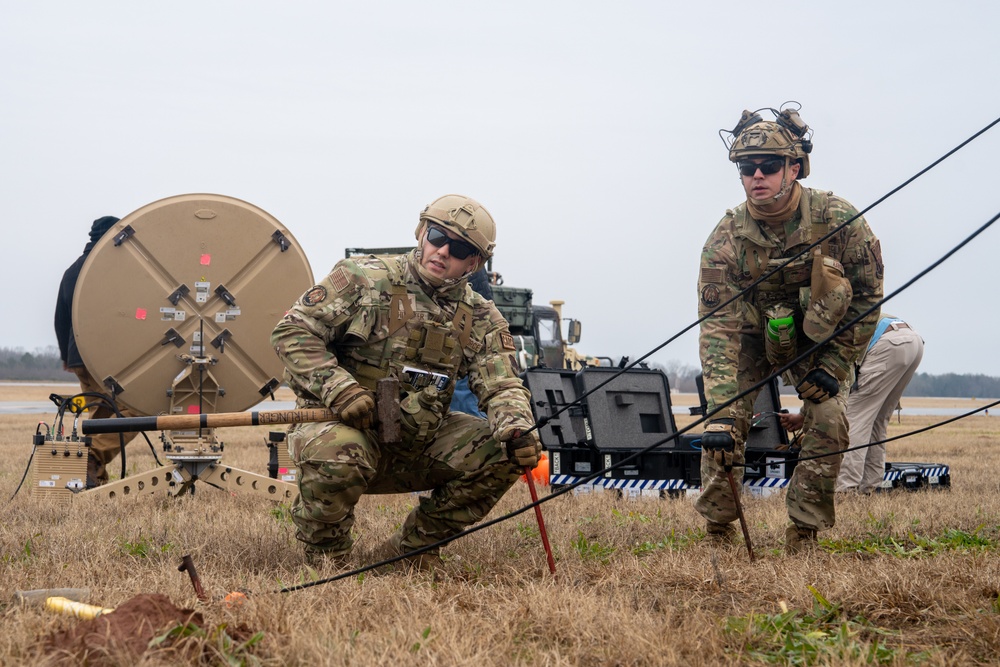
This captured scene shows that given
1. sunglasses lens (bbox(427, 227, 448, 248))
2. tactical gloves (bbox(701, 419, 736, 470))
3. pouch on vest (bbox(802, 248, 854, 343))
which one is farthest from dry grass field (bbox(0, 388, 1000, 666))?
sunglasses lens (bbox(427, 227, 448, 248))

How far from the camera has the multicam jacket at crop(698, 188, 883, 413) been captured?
585 cm

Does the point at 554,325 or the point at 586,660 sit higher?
the point at 554,325

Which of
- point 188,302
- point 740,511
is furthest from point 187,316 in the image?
point 740,511

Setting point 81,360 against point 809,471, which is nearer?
point 809,471

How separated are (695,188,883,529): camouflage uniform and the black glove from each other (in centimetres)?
4

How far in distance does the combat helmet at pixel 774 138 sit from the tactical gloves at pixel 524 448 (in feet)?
6.58

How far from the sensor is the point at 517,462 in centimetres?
534

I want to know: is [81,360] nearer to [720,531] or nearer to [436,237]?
[436,237]

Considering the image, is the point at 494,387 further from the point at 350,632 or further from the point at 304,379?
the point at 350,632

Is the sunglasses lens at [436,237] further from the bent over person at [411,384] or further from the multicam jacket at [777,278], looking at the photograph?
the multicam jacket at [777,278]

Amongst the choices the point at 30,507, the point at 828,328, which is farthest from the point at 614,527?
the point at 30,507

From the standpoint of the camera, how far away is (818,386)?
5.94 m

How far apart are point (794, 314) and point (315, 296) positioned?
2606 mm

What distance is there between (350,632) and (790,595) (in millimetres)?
1731
